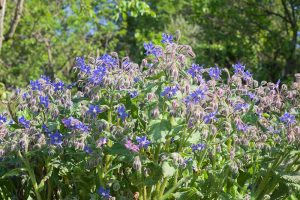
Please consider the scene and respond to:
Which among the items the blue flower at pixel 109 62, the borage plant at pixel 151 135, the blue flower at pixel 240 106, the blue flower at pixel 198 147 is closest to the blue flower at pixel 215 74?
the borage plant at pixel 151 135

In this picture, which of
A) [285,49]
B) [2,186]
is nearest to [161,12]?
[285,49]

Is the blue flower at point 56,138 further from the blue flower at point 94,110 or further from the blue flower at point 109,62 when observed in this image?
the blue flower at point 109,62

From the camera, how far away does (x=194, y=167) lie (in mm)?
2500

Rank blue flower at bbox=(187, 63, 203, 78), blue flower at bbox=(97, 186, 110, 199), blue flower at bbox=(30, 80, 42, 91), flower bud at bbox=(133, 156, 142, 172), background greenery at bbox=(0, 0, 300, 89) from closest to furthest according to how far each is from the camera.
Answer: flower bud at bbox=(133, 156, 142, 172) < blue flower at bbox=(97, 186, 110, 199) < blue flower at bbox=(30, 80, 42, 91) < blue flower at bbox=(187, 63, 203, 78) < background greenery at bbox=(0, 0, 300, 89)

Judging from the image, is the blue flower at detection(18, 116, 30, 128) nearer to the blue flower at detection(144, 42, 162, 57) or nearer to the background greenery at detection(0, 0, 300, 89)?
the blue flower at detection(144, 42, 162, 57)

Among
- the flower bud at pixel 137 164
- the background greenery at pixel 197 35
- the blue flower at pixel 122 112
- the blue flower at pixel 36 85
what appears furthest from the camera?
the background greenery at pixel 197 35

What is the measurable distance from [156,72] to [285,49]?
412 inches

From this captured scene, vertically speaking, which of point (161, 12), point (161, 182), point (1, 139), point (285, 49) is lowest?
point (161, 182)

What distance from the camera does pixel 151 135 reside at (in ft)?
7.23

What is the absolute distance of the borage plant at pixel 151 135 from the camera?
229 cm

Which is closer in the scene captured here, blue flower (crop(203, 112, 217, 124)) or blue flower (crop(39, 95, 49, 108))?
blue flower (crop(203, 112, 217, 124))

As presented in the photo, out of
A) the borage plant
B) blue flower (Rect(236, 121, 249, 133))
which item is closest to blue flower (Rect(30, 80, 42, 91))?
the borage plant

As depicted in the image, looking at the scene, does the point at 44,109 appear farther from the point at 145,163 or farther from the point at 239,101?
the point at 239,101

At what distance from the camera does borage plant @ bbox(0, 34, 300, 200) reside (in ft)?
7.52
